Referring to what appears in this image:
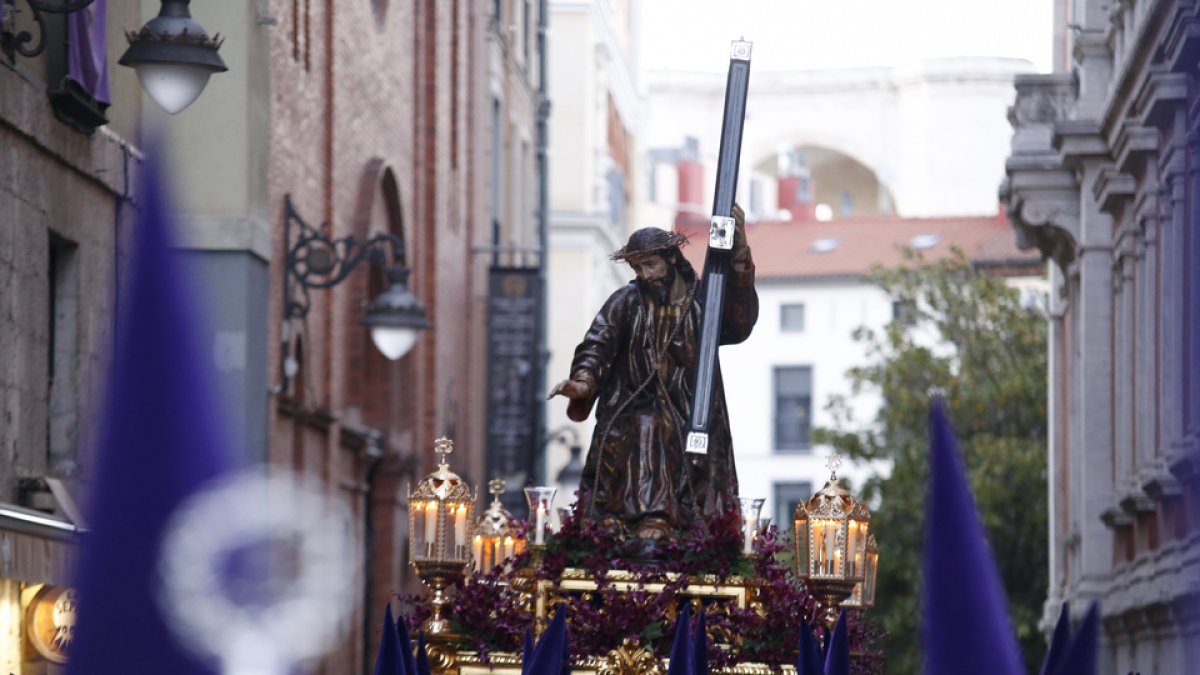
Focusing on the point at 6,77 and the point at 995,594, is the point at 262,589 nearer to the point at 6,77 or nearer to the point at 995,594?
the point at 995,594

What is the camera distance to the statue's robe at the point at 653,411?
11.8 meters

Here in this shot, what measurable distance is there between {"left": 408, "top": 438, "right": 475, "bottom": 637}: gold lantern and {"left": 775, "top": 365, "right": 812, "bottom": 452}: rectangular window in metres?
68.6

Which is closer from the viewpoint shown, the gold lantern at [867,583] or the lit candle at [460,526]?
the lit candle at [460,526]

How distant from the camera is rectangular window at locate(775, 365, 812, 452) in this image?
80.0 metres

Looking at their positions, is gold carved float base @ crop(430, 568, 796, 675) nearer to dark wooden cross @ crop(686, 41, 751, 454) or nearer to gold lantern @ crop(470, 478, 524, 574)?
dark wooden cross @ crop(686, 41, 751, 454)

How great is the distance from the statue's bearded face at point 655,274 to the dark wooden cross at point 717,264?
0.19m

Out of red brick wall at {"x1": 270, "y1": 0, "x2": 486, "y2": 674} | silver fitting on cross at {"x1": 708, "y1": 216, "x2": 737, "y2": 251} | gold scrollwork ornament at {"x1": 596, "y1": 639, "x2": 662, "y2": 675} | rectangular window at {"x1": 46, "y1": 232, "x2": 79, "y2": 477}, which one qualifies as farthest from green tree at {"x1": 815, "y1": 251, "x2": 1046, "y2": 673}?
gold scrollwork ornament at {"x1": 596, "y1": 639, "x2": 662, "y2": 675}

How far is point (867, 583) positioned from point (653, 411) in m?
1.35

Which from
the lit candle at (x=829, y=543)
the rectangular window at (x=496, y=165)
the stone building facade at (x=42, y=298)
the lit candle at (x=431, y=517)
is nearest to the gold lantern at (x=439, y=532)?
the lit candle at (x=431, y=517)

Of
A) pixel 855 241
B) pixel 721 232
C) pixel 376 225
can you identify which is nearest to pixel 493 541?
pixel 721 232

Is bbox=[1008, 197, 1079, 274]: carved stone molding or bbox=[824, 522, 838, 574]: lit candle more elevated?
bbox=[1008, 197, 1079, 274]: carved stone molding

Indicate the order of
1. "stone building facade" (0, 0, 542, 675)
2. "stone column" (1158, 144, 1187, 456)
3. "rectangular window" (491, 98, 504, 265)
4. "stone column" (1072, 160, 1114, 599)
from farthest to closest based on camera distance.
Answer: "rectangular window" (491, 98, 504, 265) < "stone column" (1072, 160, 1114, 599) < "stone column" (1158, 144, 1187, 456) < "stone building facade" (0, 0, 542, 675)

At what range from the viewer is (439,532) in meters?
11.4

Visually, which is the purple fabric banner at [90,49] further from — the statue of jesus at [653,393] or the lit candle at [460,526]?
the lit candle at [460,526]
